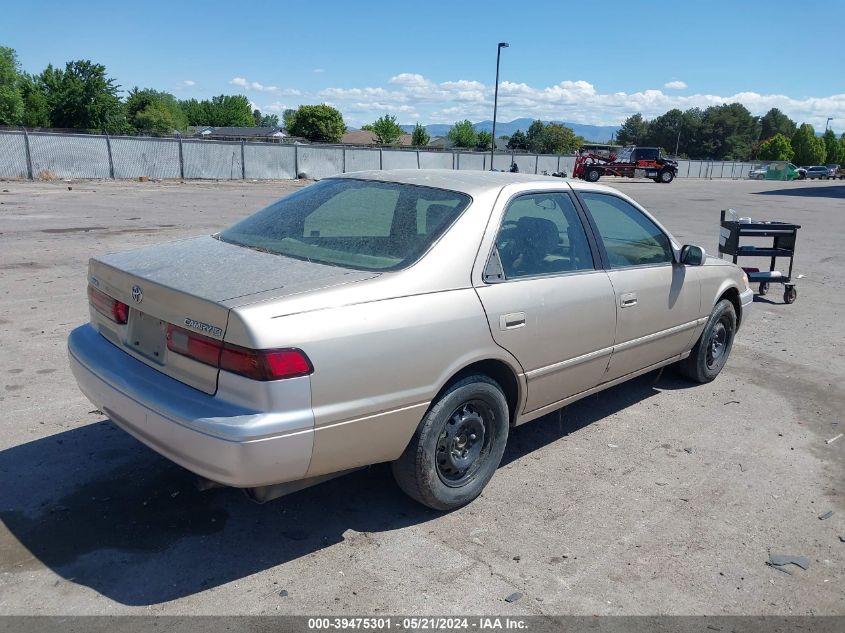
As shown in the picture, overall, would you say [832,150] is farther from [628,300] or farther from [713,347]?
[628,300]

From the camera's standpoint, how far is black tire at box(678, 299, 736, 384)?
5633 millimetres

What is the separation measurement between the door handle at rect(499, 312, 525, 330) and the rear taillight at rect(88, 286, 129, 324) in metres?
1.85

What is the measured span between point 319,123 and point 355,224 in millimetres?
98992

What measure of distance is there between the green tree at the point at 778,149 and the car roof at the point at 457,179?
359 ft

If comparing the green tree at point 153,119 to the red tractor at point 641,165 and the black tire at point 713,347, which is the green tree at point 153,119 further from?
the black tire at point 713,347

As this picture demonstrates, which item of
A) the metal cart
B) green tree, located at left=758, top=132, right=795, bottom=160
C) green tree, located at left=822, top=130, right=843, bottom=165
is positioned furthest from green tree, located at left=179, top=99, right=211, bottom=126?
the metal cart

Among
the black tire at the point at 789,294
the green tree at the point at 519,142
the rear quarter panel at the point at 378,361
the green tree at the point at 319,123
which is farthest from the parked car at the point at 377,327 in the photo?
Answer: the green tree at the point at 319,123

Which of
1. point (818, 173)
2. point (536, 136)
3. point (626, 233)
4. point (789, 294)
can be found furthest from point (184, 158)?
point (818, 173)

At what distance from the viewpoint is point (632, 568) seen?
10.7 ft

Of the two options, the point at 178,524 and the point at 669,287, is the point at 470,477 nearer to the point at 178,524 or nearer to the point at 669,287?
the point at 178,524

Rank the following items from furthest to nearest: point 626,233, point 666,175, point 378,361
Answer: point 666,175
point 626,233
point 378,361

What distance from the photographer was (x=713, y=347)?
5.85 m

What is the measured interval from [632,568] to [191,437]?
2072 mm

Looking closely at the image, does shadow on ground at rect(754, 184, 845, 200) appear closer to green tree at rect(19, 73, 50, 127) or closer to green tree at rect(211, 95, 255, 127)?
green tree at rect(19, 73, 50, 127)
